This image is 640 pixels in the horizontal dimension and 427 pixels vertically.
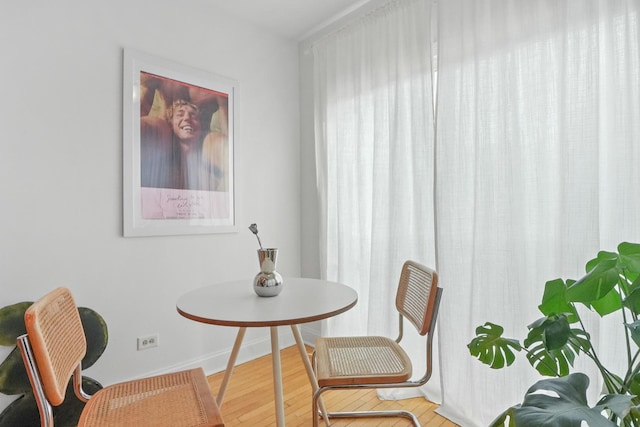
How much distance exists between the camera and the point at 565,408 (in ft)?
2.63

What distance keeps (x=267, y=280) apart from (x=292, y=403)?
3.15 feet

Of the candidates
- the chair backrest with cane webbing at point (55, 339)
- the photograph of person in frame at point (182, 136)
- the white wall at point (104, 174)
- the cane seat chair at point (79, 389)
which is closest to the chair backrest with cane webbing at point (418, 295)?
the cane seat chair at point (79, 389)

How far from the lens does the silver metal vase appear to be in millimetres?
1559

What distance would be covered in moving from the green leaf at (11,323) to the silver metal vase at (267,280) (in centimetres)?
121

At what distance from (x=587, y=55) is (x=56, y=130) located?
8.78 feet

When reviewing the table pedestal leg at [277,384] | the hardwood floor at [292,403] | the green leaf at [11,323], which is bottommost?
the hardwood floor at [292,403]

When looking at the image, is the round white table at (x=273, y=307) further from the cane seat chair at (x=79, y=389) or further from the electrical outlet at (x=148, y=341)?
the electrical outlet at (x=148, y=341)

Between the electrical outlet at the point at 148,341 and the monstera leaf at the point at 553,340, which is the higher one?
the monstera leaf at the point at 553,340

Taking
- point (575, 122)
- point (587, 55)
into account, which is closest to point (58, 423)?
point (575, 122)

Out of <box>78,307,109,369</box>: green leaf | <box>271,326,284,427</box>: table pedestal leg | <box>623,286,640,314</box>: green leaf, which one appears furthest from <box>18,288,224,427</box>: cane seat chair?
<box>623,286,640,314</box>: green leaf

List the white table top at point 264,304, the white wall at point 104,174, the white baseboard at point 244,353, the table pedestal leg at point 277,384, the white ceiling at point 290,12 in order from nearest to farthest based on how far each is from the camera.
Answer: the white table top at point 264,304, the table pedestal leg at point 277,384, the white wall at point 104,174, the white baseboard at point 244,353, the white ceiling at point 290,12

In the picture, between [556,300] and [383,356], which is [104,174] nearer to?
[383,356]

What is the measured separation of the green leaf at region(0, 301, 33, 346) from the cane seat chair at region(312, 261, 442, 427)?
1485mm

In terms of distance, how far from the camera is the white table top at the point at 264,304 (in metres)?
1.21
